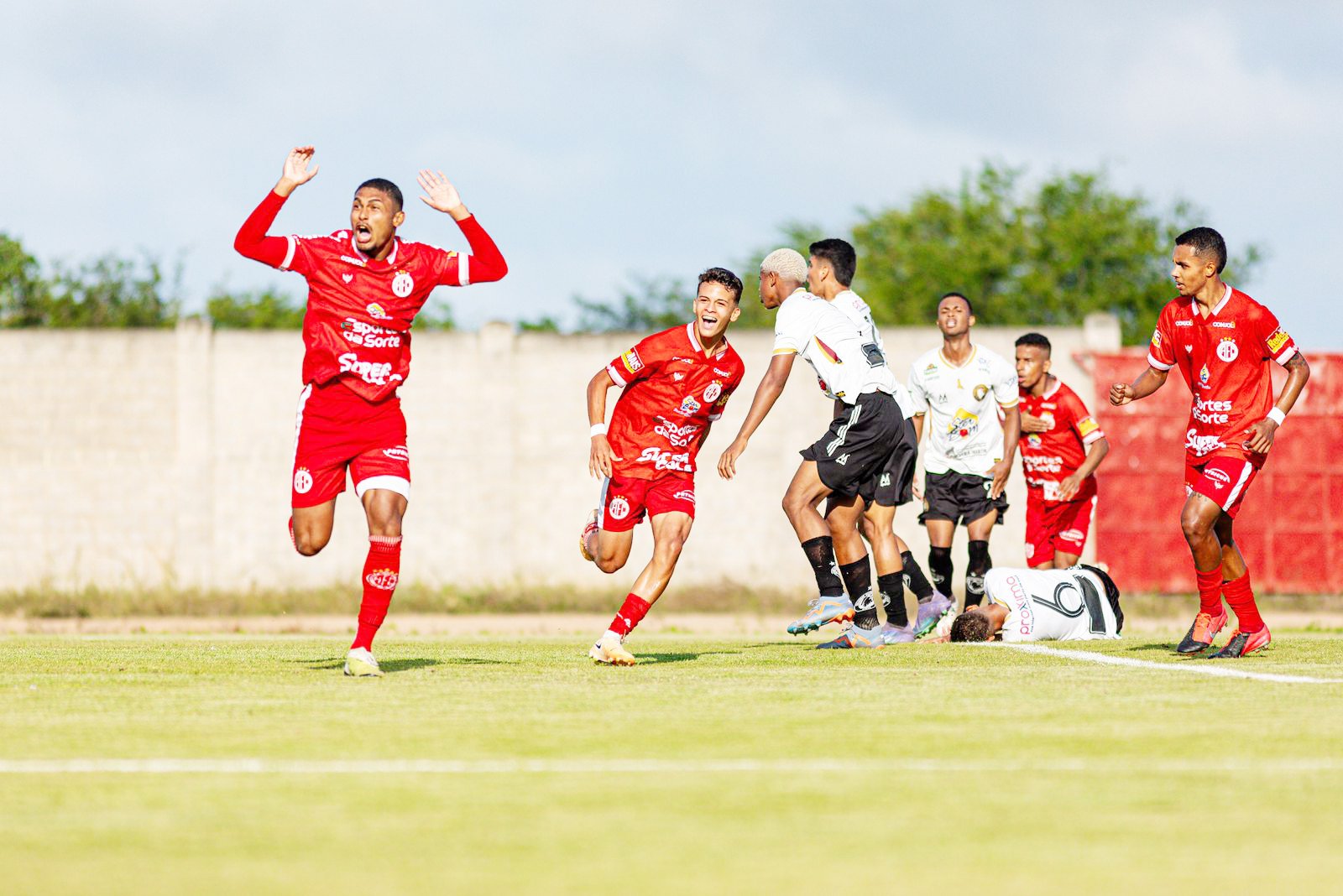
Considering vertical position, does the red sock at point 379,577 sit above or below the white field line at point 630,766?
above

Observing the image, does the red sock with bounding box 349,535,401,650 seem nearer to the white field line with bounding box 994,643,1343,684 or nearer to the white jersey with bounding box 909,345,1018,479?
the white field line with bounding box 994,643,1343,684

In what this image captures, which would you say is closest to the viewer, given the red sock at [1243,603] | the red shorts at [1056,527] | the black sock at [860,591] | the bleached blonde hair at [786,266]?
the red sock at [1243,603]

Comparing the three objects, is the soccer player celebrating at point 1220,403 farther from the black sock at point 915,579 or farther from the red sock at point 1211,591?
the black sock at point 915,579

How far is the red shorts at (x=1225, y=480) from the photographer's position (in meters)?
8.50

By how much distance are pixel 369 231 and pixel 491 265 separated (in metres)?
0.59

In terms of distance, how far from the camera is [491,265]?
799 centimetres

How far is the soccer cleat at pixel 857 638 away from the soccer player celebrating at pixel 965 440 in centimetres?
251

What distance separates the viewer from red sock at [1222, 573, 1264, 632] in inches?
348

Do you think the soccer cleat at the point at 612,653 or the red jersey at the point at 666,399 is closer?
the soccer cleat at the point at 612,653

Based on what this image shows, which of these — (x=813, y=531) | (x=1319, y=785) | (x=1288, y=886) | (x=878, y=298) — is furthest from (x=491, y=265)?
(x=878, y=298)

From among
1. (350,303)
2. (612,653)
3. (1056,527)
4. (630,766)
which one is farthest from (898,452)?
(630,766)

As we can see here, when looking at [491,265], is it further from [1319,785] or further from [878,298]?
[878,298]

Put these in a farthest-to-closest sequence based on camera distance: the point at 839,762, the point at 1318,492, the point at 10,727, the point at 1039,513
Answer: the point at 1318,492 < the point at 1039,513 < the point at 10,727 < the point at 839,762

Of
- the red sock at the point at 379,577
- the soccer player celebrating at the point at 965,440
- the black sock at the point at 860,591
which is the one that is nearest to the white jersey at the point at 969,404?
the soccer player celebrating at the point at 965,440
